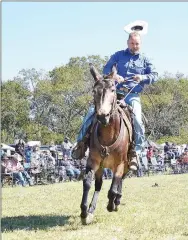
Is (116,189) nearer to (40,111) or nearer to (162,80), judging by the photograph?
(40,111)

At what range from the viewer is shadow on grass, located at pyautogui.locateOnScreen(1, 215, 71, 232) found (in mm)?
8438

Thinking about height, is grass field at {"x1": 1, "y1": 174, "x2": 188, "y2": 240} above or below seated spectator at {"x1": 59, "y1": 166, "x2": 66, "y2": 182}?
below

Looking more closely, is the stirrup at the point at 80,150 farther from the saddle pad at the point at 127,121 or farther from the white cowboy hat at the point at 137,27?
the white cowboy hat at the point at 137,27

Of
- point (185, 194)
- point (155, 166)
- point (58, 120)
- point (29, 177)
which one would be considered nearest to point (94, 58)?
point (58, 120)

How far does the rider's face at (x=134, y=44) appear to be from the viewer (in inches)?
384

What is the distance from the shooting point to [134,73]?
995cm

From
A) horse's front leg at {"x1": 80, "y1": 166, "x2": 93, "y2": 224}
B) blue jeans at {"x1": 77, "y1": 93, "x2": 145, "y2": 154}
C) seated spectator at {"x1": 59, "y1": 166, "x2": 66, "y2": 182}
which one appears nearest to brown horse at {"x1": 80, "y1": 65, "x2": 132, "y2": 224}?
horse's front leg at {"x1": 80, "y1": 166, "x2": 93, "y2": 224}

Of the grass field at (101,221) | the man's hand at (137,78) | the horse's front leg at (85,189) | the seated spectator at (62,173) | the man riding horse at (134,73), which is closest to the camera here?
the grass field at (101,221)

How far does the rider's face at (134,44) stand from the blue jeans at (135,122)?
0.83 m

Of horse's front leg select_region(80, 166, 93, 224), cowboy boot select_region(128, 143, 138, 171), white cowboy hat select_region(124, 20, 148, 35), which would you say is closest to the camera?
horse's front leg select_region(80, 166, 93, 224)

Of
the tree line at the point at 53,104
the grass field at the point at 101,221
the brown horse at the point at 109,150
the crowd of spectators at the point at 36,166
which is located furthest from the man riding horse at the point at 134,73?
the tree line at the point at 53,104

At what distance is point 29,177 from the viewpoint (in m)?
22.3

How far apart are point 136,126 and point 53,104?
158ft

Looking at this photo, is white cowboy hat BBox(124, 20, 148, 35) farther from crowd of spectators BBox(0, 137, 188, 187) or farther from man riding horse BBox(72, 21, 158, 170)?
crowd of spectators BBox(0, 137, 188, 187)
